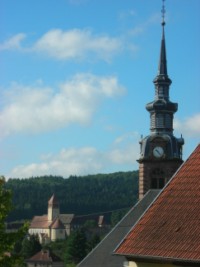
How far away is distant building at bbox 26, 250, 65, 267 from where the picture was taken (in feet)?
253

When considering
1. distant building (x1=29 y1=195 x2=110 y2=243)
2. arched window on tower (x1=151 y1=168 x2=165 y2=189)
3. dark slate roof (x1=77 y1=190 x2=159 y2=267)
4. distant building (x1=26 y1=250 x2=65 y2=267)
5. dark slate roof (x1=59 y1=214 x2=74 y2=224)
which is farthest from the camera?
dark slate roof (x1=59 y1=214 x2=74 y2=224)

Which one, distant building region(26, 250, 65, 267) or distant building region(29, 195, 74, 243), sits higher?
distant building region(29, 195, 74, 243)

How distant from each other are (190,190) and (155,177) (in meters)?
24.6

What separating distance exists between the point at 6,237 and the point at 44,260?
65.8m

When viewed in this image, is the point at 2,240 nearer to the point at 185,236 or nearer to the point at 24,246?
the point at 185,236

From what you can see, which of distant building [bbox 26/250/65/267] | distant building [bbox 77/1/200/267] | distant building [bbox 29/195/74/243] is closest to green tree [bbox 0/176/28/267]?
distant building [bbox 77/1/200/267]

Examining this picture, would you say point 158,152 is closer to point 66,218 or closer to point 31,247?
point 31,247

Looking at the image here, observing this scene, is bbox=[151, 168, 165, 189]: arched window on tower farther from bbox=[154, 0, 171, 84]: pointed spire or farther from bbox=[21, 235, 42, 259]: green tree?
bbox=[21, 235, 42, 259]: green tree

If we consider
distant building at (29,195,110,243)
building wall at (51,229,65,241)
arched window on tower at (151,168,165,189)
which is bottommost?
arched window on tower at (151,168,165,189)

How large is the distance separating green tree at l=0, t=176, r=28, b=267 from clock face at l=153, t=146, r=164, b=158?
23.0 m

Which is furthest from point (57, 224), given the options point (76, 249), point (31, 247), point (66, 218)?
point (76, 249)

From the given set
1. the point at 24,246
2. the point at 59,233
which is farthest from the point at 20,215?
the point at 24,246

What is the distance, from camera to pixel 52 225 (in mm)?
152250

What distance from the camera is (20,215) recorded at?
182 meters
